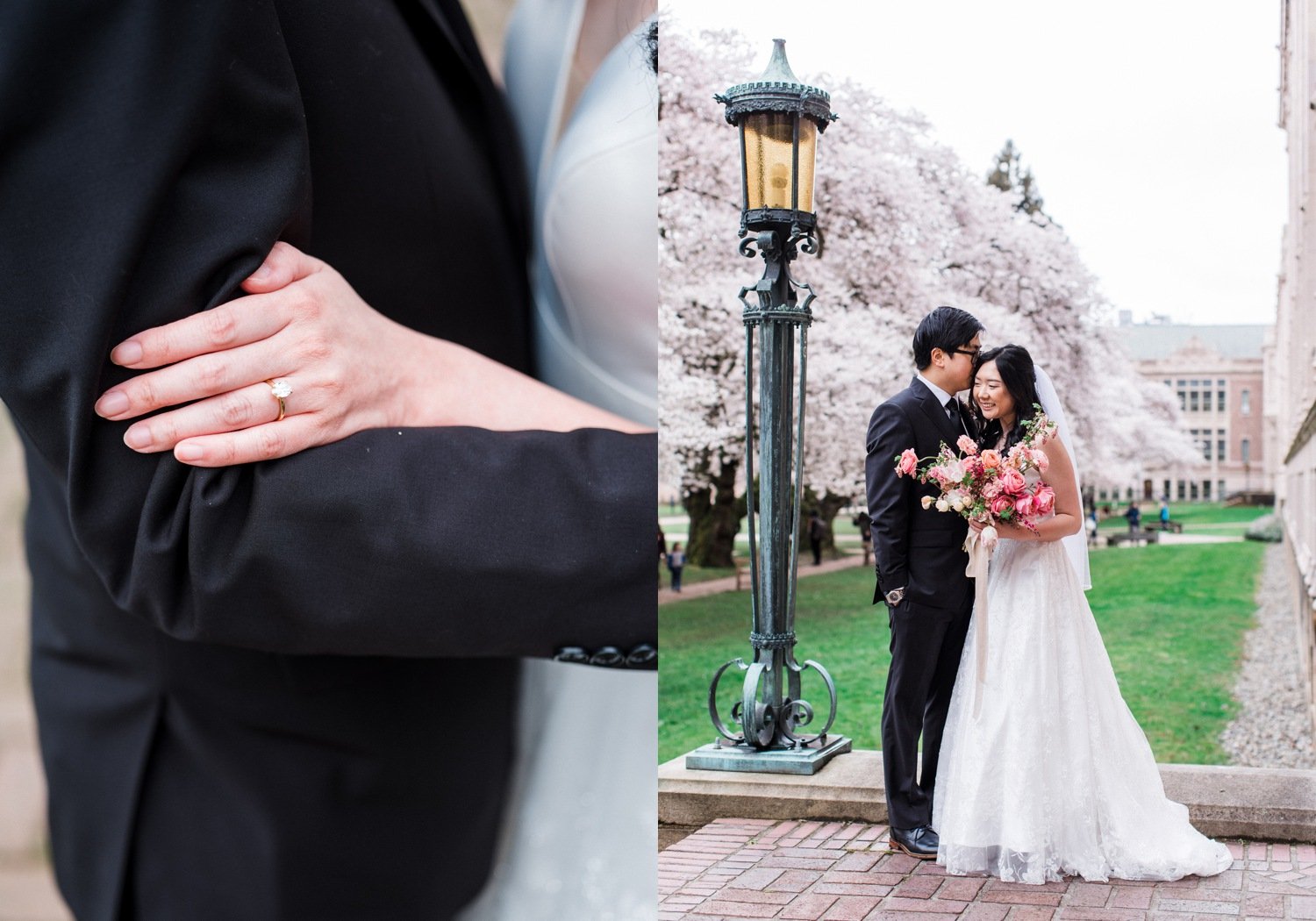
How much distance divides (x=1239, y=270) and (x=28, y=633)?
2.62m

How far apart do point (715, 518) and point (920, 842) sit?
44.7 inches

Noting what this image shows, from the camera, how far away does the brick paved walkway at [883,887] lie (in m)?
2.33

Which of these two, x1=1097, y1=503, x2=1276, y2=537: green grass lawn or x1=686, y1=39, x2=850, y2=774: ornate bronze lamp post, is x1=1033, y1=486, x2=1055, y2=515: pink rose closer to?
x1=1097, y1=503, x2=1276, y2=537: green grass lawn

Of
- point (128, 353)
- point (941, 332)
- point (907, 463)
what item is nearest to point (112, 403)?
point (128, 353)

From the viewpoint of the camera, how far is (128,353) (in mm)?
595

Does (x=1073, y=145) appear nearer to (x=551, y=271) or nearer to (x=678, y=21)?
(x=678, y=21)

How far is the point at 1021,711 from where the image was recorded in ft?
8.07

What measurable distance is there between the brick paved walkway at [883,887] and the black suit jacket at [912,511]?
62 cm

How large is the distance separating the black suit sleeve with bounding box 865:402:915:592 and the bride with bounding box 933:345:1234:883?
165 millimetres

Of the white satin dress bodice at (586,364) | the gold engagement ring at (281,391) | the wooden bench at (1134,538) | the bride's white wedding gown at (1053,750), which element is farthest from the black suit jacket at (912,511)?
the gold engagement ring at (281,391)

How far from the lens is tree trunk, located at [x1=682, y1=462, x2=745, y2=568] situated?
10.1ft

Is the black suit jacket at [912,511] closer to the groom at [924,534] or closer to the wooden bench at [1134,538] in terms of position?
the groom at [924,534]

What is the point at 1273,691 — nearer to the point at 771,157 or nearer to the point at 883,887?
the point at 883,887

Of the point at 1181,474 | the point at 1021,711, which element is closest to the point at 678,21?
the point at 1181,474
